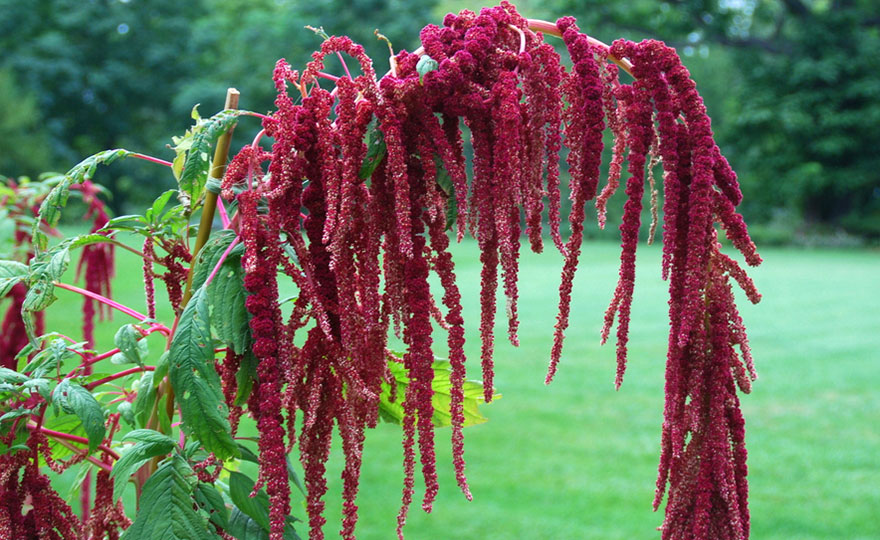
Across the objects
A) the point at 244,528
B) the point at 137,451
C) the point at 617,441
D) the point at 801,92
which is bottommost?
the point at 617,441

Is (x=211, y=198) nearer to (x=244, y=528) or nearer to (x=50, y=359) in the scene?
(x=50, y=359)

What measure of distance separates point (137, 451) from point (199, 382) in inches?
3.9

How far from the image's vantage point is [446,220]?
83 centimetres

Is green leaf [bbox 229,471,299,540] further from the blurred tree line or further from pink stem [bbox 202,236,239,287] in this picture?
the blurred tree line

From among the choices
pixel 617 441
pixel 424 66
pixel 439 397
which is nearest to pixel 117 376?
pixel 439 397

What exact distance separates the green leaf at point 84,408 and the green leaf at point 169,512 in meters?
0.09

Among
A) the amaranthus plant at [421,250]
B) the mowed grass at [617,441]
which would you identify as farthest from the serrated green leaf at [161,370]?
the mowed grass at [617,441]

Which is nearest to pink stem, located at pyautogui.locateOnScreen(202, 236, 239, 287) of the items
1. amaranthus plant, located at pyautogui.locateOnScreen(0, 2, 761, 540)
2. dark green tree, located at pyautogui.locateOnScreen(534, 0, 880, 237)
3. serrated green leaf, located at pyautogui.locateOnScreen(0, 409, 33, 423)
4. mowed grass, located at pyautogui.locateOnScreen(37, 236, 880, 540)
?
amaranthus plant, located at pyautogui.locateOnScreen(0, 2, 761, 540)

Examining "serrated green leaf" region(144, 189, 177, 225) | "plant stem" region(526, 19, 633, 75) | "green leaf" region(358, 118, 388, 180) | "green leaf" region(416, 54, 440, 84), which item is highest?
"plant stem" region(526, 19, 633, 75)

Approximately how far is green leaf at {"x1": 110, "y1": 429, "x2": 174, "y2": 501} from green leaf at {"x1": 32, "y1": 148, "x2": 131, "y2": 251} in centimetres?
30

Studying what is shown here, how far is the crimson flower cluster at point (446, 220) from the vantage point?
752 mm

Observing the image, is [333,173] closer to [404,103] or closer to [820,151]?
[404,103]

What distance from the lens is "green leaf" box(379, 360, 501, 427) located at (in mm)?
1067

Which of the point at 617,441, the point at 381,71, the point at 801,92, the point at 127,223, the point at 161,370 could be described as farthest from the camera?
the point at 381,71
